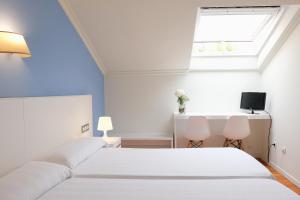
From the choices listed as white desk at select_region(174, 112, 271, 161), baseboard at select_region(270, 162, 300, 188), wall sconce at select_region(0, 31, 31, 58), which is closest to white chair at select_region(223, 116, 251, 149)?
white desk at select_region(174, 112, 271, 161)

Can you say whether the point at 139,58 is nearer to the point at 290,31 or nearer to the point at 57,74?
the point at 57,74

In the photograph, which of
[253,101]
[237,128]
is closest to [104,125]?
[237,128]

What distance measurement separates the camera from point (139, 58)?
4.46 m

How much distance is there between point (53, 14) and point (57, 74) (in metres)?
0.62

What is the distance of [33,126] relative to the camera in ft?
7.66

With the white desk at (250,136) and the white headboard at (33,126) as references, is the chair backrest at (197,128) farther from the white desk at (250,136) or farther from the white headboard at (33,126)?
the white headboard at (33,126)

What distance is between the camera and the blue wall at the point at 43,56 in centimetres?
215

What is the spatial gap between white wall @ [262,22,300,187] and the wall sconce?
9.88ft

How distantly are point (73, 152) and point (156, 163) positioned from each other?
739 mm

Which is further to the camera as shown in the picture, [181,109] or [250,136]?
[250,136]

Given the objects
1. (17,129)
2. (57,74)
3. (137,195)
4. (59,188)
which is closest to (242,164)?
(137,195)

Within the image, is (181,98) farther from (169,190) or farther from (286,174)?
(169,190)

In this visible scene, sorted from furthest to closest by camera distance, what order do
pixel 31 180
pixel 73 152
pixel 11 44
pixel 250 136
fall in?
pixel 250 136 → pixel 73 152 → pixel 11 44 → pixel 31 180

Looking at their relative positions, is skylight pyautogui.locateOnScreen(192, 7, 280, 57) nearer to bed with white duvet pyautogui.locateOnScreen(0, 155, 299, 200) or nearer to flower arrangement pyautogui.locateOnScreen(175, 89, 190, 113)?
flower arrangement pyautogui.locateOnScreen(175, 89, 190, 113)
